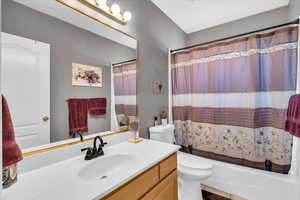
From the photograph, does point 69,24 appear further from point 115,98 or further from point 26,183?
point 26,183

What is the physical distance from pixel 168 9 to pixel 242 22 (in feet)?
4.18

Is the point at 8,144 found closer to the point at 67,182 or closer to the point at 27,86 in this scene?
the point at 67,182

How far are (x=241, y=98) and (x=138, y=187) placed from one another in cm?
155

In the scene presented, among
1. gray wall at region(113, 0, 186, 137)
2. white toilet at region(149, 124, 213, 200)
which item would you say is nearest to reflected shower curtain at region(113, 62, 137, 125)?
gray wall at region(113, 0, 186, 137)

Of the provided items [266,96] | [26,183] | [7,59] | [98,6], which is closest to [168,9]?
[98,6]

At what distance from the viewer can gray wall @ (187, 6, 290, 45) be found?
202 cm

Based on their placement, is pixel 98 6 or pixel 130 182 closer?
pixel 130 182

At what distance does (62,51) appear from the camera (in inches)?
39.7

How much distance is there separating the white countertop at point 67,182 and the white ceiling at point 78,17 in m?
1.04

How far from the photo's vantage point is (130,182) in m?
0.82

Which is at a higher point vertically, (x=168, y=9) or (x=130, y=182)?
(x=168, y=9)

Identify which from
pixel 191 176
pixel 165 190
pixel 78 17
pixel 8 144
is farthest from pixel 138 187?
pixel 78 17

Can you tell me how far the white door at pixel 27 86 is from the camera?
0.79 m

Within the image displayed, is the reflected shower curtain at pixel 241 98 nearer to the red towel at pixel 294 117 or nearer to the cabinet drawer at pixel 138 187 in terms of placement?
the red towel at pixel 294 117
